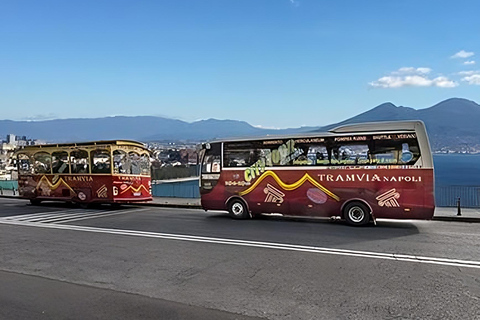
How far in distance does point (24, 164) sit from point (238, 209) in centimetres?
1428

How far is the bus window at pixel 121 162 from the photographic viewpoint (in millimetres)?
19750

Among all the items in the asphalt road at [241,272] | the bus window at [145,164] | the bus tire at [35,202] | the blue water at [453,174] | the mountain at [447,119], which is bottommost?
the bus tire at [35,202]

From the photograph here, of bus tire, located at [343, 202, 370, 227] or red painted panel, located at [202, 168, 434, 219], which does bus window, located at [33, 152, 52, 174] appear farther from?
bus tire, located at [343, 202, 370, 227]

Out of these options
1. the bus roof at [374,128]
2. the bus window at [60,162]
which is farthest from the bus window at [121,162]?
the bus roof at [374,128]

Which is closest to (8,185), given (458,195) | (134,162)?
(134,162)

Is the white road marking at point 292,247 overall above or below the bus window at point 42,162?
below

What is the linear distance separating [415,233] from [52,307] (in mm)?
9492

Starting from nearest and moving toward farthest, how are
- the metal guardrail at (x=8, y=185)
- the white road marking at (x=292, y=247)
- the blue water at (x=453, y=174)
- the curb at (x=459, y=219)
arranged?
1. the white road marking at (x=292, y=247)
2. the curb at (x=459, y=219)
3. the blue water at (x=453, y=174)
4. the metal guardrail at (x=8, y=185)

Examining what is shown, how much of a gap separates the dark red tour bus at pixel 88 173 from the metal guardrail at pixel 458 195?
46.6 ft

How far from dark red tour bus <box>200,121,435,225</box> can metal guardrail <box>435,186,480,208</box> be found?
7.67 m

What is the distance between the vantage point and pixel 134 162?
20766 millimetres

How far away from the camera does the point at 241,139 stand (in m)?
15.4

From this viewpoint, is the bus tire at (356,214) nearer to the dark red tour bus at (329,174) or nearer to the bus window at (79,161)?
the dark red tour bus at (329,174)

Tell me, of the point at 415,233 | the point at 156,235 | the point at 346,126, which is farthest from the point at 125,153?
the point at 415,233
